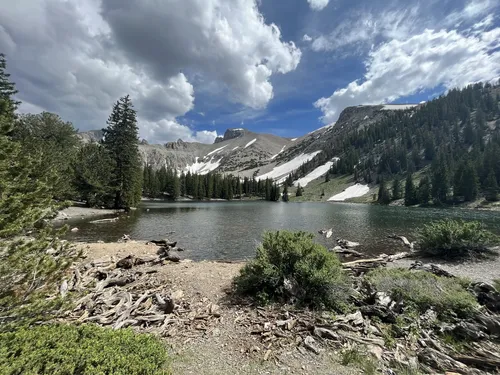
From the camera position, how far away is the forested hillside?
86.8 meters

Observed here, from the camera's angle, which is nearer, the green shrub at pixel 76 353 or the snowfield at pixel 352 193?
the green shrub at pixel 76 353

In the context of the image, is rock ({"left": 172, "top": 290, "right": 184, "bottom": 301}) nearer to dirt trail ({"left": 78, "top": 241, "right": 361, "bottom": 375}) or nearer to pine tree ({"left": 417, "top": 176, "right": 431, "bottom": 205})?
dirt trail ({"left": 78, "top": 241, "right": 361, "bottom": 375})

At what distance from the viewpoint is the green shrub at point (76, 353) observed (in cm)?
352

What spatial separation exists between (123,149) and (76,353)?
178ft

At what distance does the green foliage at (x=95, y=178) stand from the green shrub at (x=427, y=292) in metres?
49.3

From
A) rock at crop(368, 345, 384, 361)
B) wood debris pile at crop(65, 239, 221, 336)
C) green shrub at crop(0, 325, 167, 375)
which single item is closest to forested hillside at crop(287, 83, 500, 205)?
rock at crop(368, 345, 384, 361)

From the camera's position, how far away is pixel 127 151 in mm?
50906

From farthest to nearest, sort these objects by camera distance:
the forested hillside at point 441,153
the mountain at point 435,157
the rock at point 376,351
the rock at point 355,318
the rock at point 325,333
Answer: the mountain at point 435,157 → the forested hillside at point 441,153 → the rock at point 355,318 → the rock at point 325,333 → the rock at point 376,351

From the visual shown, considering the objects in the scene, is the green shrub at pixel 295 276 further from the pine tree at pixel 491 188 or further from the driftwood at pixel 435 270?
the pine tree at pixel 491 188

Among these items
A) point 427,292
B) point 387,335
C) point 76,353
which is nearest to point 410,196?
point 427,292

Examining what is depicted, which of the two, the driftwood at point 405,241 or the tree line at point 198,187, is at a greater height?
the tree line at point 198,187

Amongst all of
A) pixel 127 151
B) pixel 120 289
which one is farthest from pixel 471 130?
pixel 120 289

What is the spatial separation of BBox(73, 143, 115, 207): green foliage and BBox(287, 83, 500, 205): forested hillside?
10413 cm

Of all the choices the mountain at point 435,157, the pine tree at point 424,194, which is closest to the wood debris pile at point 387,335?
the pine tree at point 424,194
